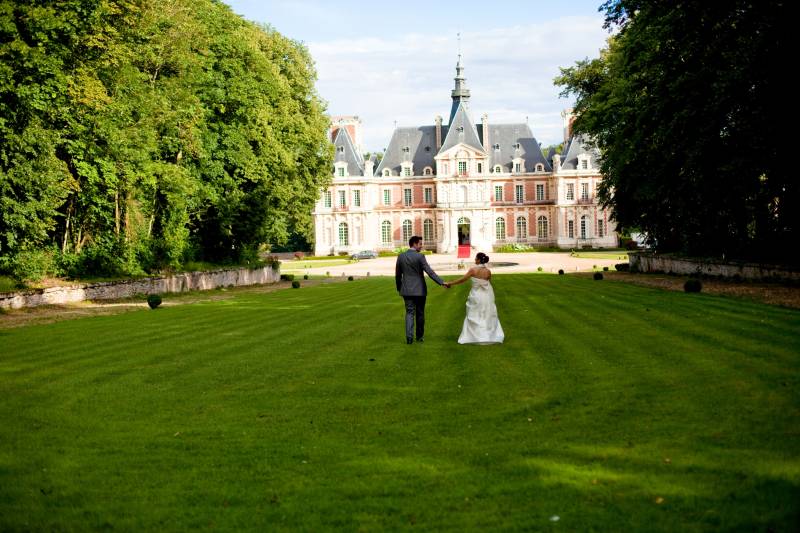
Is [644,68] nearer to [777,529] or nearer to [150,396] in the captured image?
[150,396]

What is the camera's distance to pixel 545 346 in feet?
39.0

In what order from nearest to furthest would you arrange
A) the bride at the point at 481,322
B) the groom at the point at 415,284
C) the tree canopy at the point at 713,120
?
the bride at the point at 481,322
the groom at the point at 415,284
the tree canopy at the point at 713,120

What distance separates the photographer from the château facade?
86.7m

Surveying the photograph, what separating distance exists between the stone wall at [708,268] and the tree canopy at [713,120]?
3.11 ft

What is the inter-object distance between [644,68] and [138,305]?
1893 cm

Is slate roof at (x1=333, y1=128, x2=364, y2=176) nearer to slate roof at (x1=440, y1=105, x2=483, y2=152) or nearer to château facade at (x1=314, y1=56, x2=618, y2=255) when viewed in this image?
château facade at (x1=314, y1=56, x2=618, y2=255)

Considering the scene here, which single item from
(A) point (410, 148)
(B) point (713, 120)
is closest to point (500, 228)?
(A) point (410, 148)

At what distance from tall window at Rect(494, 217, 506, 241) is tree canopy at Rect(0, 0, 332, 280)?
47429 mm

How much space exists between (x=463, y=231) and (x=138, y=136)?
64.2 meters

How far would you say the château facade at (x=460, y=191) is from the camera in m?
86.7

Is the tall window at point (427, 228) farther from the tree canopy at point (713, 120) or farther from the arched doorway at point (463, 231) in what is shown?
the tree canopy at point (713, 120)

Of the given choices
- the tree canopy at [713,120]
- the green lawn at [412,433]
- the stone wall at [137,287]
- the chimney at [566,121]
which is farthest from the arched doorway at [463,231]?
the green lawn at [412,433]

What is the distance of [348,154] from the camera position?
296 feet

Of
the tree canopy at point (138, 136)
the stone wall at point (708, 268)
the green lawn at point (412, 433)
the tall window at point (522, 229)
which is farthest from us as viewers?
the tall window at point (522, 229)
